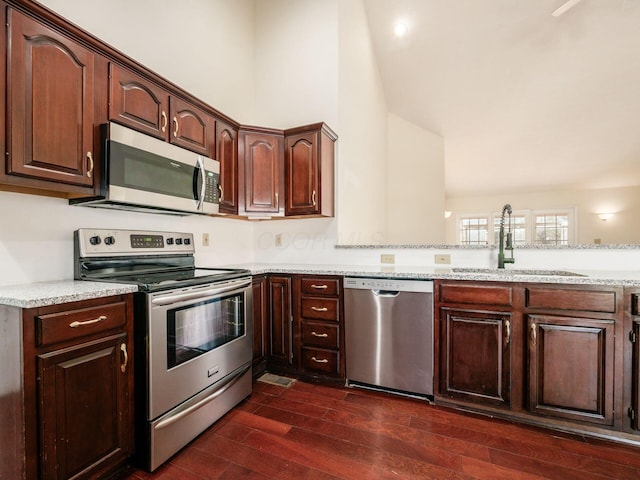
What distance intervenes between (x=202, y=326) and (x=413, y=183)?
14.4 feet

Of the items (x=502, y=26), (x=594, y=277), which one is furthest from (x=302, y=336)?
(x=502, y=26)

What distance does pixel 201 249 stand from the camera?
8.80 feet

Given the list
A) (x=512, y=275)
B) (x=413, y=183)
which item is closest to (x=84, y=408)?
(x=512, y=275)

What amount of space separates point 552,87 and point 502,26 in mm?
1246

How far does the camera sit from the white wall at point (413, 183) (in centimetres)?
523

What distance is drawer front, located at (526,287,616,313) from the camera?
1689 mm

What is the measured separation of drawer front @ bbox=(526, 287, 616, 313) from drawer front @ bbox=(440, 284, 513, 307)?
0.12 m

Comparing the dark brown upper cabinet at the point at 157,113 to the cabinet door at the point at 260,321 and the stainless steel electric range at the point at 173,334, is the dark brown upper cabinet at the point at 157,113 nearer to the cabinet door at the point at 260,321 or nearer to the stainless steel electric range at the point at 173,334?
the stainless steel electric range at the point at 173,334

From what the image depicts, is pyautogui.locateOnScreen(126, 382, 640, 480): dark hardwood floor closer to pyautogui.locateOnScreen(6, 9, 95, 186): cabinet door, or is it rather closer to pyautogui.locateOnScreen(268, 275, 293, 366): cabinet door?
pyautogui.locateOnScreen(268, 275, 293, 366): cabinet door

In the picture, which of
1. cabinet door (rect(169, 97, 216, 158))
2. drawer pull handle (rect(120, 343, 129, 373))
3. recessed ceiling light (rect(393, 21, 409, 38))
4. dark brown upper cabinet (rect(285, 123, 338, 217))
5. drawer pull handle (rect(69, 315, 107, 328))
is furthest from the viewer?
recessed ceiling light (rect(393, 21, 409, 38))

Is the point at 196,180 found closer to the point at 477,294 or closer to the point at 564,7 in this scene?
the point at 477,294

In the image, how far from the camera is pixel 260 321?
2.50 metres

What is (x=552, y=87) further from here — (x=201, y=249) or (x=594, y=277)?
(x=201, y=249)

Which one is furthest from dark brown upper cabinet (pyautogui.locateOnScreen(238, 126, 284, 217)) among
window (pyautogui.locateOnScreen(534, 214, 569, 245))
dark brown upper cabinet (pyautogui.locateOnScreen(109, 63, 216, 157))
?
window (pyautogui.locateOnScreen(534, 214, 569, 245))
